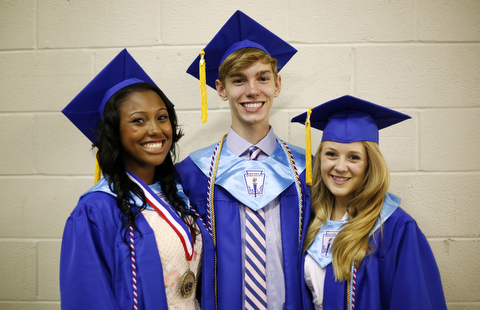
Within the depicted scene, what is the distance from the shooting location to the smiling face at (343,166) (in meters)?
1.51

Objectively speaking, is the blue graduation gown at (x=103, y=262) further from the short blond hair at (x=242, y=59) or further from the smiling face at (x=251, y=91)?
the short blond hair at (x=242, y=59)

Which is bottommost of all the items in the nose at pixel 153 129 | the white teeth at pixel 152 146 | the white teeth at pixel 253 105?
the white teeth at pixel 152 146

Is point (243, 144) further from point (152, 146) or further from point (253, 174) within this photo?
point (152, 146)

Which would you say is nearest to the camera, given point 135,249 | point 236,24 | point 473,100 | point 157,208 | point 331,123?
point 135,249

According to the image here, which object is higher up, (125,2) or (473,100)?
(125,2)

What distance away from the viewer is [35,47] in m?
2.27

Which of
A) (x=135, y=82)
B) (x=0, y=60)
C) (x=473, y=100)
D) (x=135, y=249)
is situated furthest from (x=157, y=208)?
(x=473, y=100)

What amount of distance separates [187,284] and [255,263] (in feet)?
1.10

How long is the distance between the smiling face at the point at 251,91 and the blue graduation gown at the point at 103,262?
0.73 metres

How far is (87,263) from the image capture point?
1246mm

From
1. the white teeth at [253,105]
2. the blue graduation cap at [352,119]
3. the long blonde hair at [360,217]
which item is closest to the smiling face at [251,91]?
the white teeth at [253,105]

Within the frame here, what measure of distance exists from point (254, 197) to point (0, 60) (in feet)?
6.59

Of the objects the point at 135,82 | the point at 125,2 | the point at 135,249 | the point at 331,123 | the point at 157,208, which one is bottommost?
the point at 135,249

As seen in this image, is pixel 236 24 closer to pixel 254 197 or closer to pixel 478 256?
pixel 254 197
